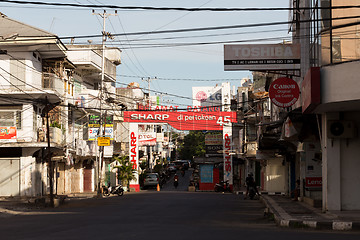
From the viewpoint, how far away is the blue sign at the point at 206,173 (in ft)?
195

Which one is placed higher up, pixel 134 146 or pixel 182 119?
pixel 182 119

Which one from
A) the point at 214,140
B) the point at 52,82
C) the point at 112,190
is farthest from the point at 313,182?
the point at 214,140

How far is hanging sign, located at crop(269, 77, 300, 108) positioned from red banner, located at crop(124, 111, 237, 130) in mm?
32741

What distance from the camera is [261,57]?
21891mm

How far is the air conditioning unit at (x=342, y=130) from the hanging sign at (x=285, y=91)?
3.02 m

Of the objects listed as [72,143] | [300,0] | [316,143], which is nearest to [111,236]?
[316,143]

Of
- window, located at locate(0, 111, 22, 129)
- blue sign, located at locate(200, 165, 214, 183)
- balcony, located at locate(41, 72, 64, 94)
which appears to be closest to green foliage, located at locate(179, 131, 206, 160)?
blue sign, located at locate(200, 165, 214, 183)

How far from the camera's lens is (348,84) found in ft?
54.0

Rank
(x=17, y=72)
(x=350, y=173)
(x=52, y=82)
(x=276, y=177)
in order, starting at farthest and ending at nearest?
1. (x=276, y=177)
2. (x=52, y=82)
3. (x=17, y=72)
4. (x=350, y=173)

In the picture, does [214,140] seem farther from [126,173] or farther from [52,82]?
[52,82]

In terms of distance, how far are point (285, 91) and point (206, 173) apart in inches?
1523

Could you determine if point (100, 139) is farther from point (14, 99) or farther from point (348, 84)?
point (348, 84)

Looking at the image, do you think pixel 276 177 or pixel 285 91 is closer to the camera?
pixel 285 91

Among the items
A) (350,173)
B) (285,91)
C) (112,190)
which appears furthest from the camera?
(112,190)
